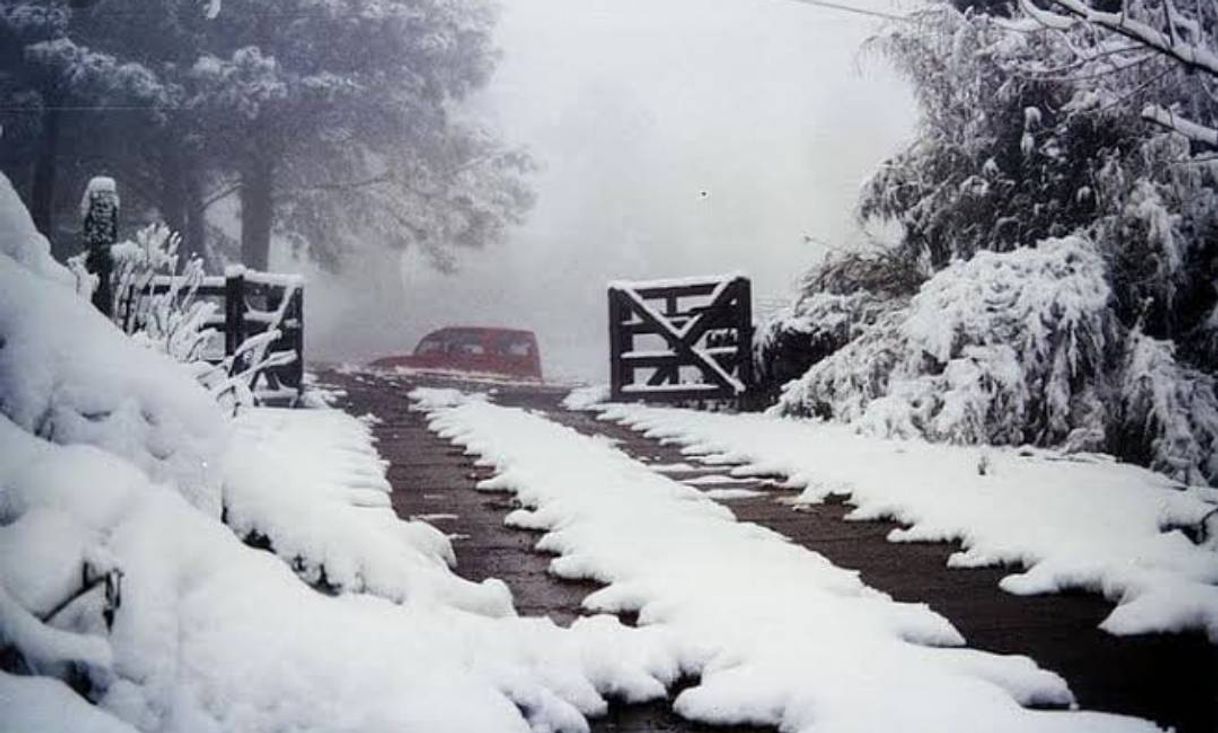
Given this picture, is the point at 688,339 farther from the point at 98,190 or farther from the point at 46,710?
the point at 46,710

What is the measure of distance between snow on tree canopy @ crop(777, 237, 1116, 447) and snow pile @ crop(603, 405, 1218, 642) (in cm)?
59

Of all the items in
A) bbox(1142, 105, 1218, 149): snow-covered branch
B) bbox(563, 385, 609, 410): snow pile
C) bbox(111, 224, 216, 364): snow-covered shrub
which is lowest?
bbox(563, 385, 609, 410): snow pile

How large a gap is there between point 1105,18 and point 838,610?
158 centimetres

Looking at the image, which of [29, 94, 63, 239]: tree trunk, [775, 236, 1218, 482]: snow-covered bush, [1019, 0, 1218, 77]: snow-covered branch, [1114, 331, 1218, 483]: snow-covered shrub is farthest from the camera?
[775, 236, 1218, 482]: snow-covered bush

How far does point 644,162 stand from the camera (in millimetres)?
23703

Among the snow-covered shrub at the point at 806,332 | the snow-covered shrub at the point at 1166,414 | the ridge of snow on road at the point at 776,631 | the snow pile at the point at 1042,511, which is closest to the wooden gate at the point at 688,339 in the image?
the snow-covered shrub at the point at 806,332

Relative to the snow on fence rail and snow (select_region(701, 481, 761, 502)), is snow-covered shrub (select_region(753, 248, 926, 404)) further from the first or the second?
the snow on fence rail

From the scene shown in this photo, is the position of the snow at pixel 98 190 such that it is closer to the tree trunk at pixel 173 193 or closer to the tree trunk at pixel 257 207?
the tree trunk at pixel 173 193

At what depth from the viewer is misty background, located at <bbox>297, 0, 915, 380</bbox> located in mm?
5445

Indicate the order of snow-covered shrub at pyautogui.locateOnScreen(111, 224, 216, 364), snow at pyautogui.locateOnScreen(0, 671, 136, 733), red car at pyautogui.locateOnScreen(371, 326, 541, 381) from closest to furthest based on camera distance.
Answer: snow at pyautogui.locateOnScreen(0, 671, 136, 733) → snow-covered shrub at pyautogui.locateOnScreen(111, 224, 216, 364) → red car at pyautogui.locateOnScreen(371, 326, 541, 381)

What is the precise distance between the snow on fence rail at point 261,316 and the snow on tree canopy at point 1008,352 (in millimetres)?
4348

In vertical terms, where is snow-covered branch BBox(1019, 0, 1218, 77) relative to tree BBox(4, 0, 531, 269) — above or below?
below

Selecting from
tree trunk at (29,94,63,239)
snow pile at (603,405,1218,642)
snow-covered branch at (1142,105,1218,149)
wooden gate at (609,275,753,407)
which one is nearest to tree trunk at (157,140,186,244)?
tree trunk at (29,94,63,239)

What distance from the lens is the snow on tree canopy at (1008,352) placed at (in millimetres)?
4297
